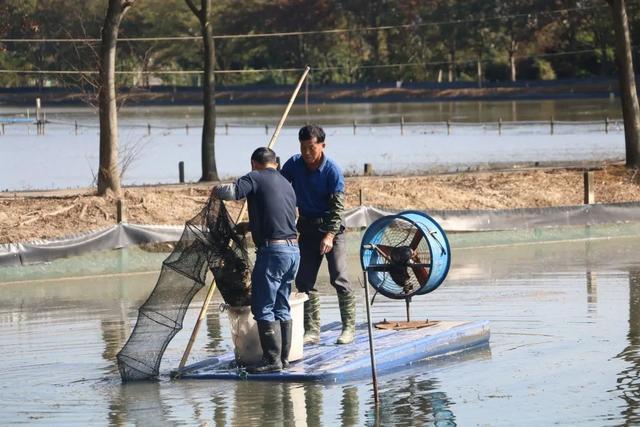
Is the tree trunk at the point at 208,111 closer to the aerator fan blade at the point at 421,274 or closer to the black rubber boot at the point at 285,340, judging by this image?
the aerator fan blade at the point at 421,274

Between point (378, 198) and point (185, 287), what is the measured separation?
12476mm

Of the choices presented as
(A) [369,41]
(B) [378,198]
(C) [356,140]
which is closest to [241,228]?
(B) [378,198]

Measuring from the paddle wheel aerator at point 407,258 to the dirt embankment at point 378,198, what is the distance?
27.7ft

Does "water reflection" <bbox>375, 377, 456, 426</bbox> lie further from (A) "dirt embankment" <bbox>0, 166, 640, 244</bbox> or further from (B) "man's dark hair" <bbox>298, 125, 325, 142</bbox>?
(A) "dirt embankment" <bbox>0, 166, 640, 244</bbox>

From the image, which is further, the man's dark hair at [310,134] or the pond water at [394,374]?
the man's dark hair at [310,134]

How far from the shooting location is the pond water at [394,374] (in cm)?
1102

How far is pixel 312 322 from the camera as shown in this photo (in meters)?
13.1

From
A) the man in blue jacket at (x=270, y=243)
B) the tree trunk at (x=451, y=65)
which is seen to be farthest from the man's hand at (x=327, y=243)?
the tree trunk at (x=451, y=65)

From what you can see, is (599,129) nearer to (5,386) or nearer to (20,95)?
(5,386)

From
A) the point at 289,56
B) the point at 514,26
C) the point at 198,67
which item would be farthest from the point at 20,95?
the point at 514,26

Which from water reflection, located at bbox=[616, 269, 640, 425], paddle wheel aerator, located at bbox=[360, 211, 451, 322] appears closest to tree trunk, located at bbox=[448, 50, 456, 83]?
water reflection, located at bbox=[616, 269, 640, 425]

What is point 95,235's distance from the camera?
64.9 ft

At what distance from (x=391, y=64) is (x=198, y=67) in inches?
603

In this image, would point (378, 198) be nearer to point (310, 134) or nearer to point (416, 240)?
point (416, 240)
